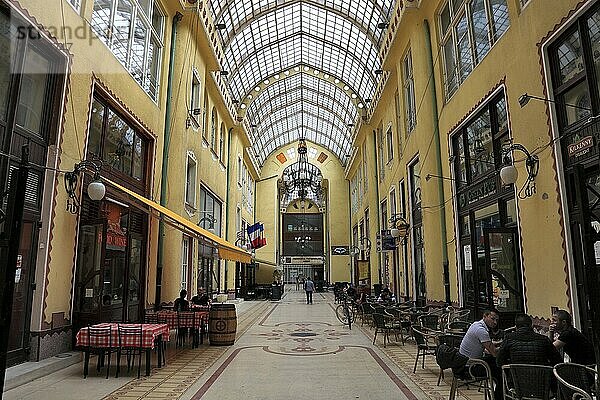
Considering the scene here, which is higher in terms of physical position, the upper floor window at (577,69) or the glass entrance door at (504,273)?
the upper floor window at (577,69)

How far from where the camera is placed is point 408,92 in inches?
613

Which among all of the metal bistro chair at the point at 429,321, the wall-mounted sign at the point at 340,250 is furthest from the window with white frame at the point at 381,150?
the wall-mounted sign at the point at 340,250

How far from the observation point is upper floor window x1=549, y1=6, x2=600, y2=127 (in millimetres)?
5656

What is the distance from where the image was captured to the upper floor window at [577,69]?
5.66m

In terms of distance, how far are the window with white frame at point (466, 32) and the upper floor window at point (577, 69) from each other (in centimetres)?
204

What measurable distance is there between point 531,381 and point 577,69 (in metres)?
4.29

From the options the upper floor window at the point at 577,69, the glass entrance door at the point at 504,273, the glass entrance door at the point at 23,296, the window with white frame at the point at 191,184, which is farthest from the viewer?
the window with white frame at the point at 191,184

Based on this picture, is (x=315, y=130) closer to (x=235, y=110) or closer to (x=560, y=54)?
(x=235, y=110)

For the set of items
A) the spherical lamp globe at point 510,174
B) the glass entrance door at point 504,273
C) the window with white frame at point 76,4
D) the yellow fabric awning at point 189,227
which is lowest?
the glass entrance door at point 504,273

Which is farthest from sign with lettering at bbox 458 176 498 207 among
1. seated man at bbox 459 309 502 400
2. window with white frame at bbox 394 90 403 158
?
window with white frame at bbox 394 90 403 158

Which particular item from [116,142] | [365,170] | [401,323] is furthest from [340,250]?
[116,142]

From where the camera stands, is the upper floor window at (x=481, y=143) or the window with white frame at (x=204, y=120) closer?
the upper floor window at (x=481, y=143)

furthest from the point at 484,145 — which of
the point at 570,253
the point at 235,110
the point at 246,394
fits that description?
the point at 235,110

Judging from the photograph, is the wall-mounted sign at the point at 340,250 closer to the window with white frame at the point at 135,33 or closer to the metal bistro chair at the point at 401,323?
the metal bistro chair at the point at 401,323
